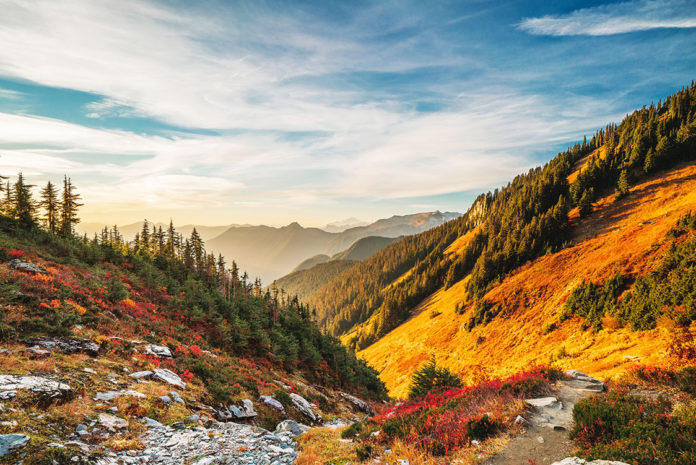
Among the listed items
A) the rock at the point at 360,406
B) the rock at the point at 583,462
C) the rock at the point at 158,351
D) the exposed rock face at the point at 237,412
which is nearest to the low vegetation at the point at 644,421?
the rock at the point at 583,462

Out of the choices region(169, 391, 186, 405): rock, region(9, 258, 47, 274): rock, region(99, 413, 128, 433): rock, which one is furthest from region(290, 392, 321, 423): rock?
region(9, 258, 47, 274): rock

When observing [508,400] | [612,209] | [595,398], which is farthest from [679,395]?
[612,209]

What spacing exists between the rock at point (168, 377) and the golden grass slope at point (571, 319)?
→ 2732 centimetres

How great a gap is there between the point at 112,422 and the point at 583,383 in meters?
18.3

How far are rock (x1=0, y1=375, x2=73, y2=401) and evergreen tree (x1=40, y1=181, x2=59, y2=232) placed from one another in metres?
54.8

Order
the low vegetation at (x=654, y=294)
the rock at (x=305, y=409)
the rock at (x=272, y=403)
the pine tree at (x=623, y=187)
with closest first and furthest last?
the rock at (x=272, y=403), the rock at (x=305, y=409), the low vegetation at (x=654, y=294), the pine tree at (x=623, y=187)

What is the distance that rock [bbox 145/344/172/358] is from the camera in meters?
14.9

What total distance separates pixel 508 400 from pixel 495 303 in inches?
2158

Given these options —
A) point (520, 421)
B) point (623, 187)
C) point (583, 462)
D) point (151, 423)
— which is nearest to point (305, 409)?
point (151, 423)

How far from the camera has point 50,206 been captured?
45188mm

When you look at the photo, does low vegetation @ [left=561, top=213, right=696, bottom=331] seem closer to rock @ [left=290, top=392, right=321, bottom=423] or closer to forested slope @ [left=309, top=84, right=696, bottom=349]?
forested slope @ [left=309, top=84, right=696, bottom=349]

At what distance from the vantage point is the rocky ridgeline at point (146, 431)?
7023mm

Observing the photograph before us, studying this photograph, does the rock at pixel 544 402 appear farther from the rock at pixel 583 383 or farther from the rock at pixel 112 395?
the rock at pixel 112 395

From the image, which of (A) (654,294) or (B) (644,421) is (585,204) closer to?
(A) (654,294)
